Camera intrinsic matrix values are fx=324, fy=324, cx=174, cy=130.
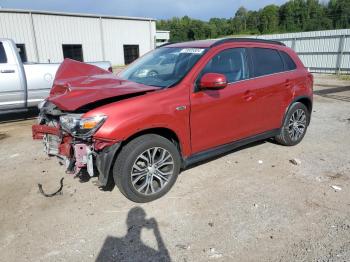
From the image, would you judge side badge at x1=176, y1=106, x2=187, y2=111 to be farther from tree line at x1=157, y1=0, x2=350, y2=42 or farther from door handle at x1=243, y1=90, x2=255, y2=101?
tree line at x1=157, y1=0, x2=350, y2=42

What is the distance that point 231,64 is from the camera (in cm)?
441

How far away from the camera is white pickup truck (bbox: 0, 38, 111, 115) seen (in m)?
7.41

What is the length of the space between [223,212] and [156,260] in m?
1.04

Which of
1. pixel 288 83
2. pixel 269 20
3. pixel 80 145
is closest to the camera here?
pixel 80 145

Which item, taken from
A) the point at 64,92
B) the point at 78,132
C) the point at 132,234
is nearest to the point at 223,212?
the point at 132,234

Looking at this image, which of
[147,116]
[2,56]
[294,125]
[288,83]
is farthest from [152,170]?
[2,56]

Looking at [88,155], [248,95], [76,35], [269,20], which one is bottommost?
[88,155]

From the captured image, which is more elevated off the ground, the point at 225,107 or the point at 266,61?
the point at 266,61

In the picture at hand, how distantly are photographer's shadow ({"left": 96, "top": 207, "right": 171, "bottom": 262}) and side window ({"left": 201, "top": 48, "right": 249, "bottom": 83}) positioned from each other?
1.99 metres

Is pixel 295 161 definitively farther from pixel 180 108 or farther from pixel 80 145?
pixel 80 145

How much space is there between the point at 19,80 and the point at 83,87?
4.54 metres

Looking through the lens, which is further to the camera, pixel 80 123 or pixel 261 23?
pixel 261 23

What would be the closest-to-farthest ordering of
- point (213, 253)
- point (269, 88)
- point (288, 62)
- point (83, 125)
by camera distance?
point (213, 253)
point (83, 125)
point (269, 88)
point (288, 62)

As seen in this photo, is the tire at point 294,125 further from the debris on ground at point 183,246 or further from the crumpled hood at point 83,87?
the debris on ground at point 183,246
